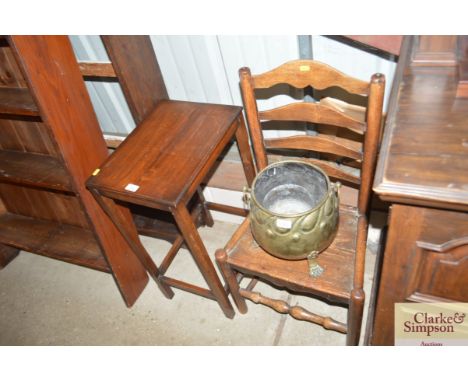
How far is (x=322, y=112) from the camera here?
1.36 meters

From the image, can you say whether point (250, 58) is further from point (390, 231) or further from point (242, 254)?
point (390, 231)

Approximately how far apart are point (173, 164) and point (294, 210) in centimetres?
49

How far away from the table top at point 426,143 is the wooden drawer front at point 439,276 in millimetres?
194

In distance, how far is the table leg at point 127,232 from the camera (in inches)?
59.4

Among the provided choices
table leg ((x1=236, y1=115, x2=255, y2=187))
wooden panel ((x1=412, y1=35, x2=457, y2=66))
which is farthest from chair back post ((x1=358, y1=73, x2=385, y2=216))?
table leg ((x1=236, y1=115, x2=255, y2=187))

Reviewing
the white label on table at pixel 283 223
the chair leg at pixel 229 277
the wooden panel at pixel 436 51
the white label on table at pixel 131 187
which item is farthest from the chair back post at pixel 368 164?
the white label on table at pixel 131 187

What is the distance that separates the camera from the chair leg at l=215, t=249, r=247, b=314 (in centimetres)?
146

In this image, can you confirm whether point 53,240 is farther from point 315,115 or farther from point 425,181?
point 425,181

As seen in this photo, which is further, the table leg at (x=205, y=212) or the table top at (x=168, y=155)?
the table leg at (x=205, y=212)

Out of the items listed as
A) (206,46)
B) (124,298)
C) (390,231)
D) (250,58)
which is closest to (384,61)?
(250,58)

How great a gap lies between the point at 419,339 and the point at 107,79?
72.2 inches

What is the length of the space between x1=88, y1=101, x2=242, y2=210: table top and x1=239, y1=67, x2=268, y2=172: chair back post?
10 cm

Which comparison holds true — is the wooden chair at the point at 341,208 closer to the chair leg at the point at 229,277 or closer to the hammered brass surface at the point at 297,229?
the chair leg at the point at 229,277

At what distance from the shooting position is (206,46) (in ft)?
5.53
